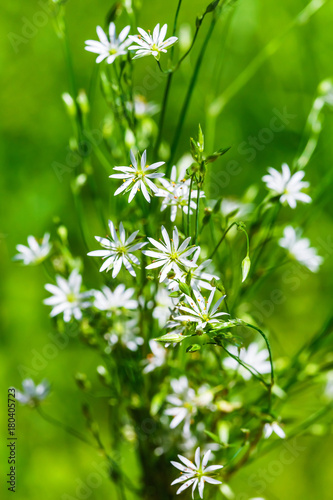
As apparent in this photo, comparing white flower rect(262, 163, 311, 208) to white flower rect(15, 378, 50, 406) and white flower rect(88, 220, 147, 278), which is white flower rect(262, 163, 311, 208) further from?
white flower rect(15, 378, 50, 406)

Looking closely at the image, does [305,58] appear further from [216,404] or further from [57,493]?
[57,493]

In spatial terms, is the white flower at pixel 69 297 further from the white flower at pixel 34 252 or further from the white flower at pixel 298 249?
the white flower at pixel 298 249

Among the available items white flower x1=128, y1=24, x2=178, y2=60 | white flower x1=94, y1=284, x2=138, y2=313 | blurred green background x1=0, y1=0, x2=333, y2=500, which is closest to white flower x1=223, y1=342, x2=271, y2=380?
white flower x1=94, y1=284, x2=138, y2=313

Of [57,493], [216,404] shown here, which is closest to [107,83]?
[216,404]

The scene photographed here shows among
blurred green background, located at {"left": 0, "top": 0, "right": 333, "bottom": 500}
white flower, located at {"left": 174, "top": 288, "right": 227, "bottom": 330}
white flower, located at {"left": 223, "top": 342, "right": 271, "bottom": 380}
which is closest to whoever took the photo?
white flower, located at {"left": 174, "top": 288, "right": 227, "bottom": 330}

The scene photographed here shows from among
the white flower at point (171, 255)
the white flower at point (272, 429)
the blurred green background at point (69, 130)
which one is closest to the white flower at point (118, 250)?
the white flower at point (171, 255)

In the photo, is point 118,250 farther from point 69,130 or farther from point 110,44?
point 69,130
